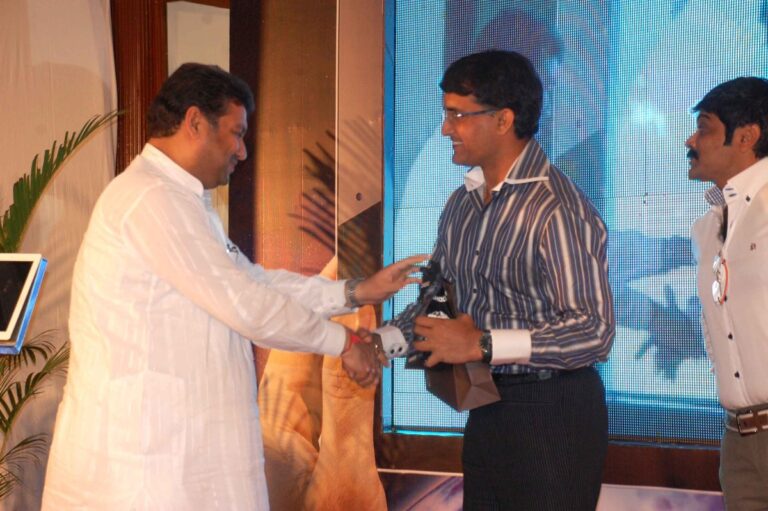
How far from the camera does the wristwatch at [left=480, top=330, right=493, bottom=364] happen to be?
225cm

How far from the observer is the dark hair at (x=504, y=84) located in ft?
8.09

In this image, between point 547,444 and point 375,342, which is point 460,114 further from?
point 547,444

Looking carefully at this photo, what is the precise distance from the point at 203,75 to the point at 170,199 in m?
0.44

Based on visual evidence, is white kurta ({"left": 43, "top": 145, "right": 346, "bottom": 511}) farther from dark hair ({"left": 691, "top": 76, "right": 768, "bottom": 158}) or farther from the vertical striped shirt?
dark hair ({"left": 691, "top": 76, "right": 768, "bottom": 158})

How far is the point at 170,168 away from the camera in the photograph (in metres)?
2.43

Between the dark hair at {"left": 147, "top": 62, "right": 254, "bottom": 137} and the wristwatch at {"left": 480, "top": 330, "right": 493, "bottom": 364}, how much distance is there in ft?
3.38

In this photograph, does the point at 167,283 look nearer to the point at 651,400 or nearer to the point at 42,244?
the point at 651,400

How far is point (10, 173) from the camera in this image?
457 centimetres

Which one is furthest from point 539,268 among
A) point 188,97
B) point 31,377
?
point 31,377

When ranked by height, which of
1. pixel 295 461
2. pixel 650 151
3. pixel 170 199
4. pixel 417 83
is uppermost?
pixel 417 83

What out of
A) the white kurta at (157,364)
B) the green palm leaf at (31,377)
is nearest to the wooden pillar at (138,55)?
the green palm leaf at (31,377)

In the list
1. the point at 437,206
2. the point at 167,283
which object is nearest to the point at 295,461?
the point at 437,206

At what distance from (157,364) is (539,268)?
1.07 meters

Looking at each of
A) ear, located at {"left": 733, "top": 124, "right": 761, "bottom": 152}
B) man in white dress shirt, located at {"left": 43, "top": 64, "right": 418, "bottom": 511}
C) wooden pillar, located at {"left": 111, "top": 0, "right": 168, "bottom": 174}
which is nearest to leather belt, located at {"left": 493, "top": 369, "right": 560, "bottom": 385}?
man in white dress shirt, located at {"left": 43, "top": 64, "right": 418, "bottom": 511}
